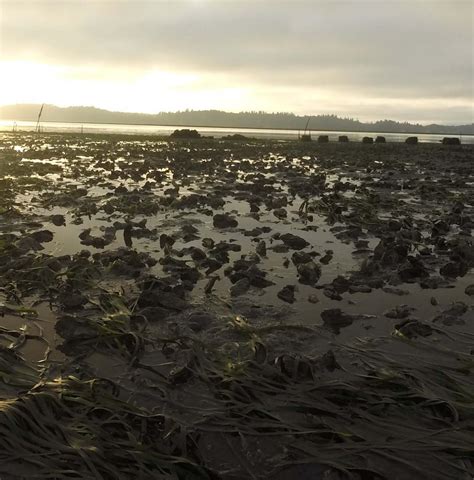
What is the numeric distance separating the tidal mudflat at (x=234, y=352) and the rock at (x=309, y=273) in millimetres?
31

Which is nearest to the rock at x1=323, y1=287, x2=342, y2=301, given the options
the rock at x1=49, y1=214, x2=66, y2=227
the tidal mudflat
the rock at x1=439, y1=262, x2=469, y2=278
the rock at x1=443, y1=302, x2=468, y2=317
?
the tidal mudflat

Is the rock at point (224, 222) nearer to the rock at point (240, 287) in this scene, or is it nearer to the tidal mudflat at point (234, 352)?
the tidal mudflat at point (234, 352)

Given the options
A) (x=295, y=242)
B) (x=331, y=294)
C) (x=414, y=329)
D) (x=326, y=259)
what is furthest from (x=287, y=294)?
(x=295, y=242)

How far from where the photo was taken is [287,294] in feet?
19.2

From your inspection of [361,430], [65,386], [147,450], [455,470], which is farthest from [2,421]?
[455,470]

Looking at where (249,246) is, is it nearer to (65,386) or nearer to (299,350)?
(299,350)

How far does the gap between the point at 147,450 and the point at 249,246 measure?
5532 millimetres

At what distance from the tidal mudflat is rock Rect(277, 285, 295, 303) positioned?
1.0 inches

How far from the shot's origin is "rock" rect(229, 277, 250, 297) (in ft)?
19.6

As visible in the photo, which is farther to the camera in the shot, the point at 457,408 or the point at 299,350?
the point at 299,350

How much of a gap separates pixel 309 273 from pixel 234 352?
2397mm

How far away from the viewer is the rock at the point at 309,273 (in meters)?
6.48

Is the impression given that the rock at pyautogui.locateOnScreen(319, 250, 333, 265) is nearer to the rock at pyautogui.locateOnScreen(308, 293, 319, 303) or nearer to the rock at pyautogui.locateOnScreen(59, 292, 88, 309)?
the rock at pyautogui.locateOnScreen(308, 293, 319, 303)

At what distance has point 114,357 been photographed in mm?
4422
